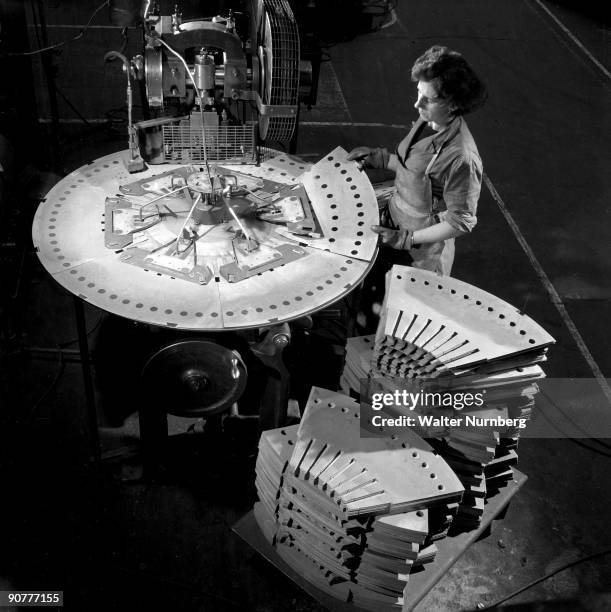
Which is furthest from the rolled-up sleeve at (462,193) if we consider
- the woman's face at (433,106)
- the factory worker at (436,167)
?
the woman's face at (433,106)

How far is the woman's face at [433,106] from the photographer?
2.78 metres

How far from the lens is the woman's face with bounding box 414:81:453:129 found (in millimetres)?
2781

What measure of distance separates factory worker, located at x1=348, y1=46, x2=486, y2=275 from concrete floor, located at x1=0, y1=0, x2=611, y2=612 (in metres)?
1.01

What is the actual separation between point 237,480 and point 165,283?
108 cm

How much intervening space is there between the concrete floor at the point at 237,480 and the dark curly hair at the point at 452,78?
1.56 meters

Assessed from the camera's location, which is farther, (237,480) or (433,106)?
(237,480)

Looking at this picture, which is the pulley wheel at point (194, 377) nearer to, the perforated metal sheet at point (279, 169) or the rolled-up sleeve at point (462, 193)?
the perforated metal sheet at point (279, 169)

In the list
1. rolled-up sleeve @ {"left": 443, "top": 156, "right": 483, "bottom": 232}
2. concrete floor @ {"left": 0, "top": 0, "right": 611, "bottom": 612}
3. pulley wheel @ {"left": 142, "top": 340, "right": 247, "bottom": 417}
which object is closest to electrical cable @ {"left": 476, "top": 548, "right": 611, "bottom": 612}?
concrete floor @ {"left": 0, "top": 0, "right": 611, "bottom": 612}

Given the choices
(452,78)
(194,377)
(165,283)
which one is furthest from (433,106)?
(194,377)

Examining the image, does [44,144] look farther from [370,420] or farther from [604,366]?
[604,366]

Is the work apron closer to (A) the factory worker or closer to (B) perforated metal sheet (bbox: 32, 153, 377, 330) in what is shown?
(A) the factory worker

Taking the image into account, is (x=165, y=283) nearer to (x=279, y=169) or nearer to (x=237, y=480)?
(x=279, y=169)

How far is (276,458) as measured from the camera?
2.58 meters

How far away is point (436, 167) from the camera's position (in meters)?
2.90
